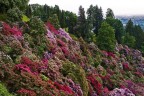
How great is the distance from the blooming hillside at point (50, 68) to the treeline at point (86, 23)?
5.05 metres

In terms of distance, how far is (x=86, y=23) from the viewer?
90.8m

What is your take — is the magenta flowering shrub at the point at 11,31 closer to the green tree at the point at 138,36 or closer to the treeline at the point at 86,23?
the treeline at the point at 86,23

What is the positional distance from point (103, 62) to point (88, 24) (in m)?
23.8

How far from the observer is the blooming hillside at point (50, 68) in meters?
33.0

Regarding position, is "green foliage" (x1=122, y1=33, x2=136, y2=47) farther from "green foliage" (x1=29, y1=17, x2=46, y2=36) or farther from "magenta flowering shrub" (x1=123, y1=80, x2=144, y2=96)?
"green foliage" (x1=29, y1=17, x2=46, y2=36)

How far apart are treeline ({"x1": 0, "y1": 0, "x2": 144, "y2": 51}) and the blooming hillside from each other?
5.05 metres

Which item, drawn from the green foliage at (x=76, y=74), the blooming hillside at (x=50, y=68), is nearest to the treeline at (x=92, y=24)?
the blooming hillside at (x=50, y=68)

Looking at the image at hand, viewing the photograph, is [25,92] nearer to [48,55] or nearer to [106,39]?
[48,55]

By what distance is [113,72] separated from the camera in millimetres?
65312

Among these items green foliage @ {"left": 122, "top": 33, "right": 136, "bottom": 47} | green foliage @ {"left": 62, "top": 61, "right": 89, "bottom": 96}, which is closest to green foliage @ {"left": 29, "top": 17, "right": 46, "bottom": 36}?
green foliage @ {"left": 62, "top": 61, "right": 89, "bottom": 96}

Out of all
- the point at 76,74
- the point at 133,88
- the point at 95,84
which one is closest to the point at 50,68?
the point at 76,74

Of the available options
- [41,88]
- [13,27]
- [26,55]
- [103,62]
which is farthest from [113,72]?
[41,88]

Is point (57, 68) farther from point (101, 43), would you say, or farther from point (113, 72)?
point (101, 43)

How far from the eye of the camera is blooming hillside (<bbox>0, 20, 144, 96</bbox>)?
3303cm
